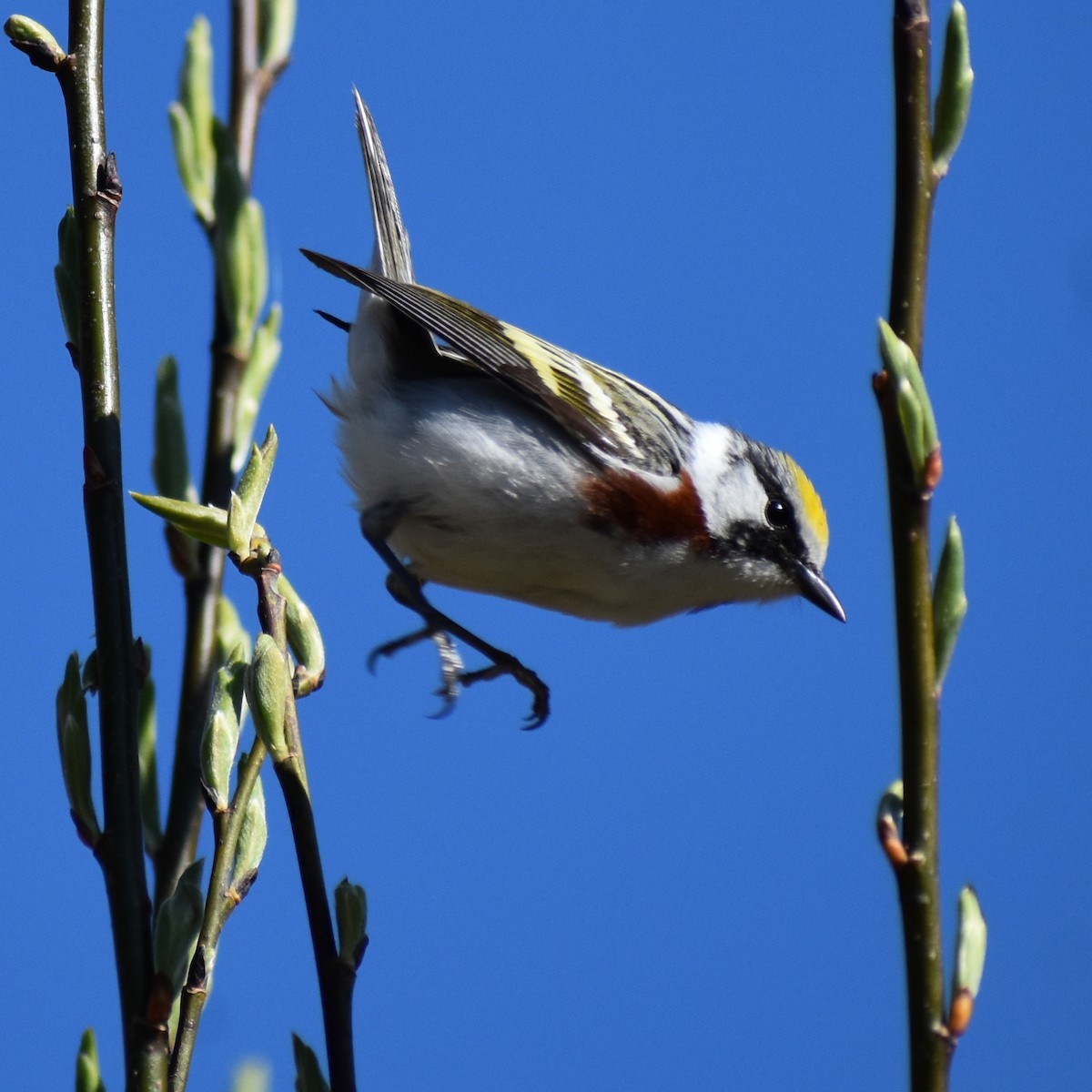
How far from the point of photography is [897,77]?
3.71 ft

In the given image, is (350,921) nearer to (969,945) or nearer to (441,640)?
(969,945)

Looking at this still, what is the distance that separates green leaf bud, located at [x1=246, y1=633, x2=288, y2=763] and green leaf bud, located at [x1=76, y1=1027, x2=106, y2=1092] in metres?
0.30

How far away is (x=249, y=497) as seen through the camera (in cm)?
129

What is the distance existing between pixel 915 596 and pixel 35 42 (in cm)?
100

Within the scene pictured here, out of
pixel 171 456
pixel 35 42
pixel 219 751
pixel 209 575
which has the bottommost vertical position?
pixel 219 751

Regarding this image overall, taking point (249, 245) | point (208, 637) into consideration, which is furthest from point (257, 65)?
point (208, 637)

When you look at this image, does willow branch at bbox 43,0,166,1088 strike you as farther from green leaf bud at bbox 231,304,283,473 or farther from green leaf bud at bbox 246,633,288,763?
green leaf bud at bbox 231,304,283,473

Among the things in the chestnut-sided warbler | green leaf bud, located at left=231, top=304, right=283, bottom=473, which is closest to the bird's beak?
the chestnut-sided warbler

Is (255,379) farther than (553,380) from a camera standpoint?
No

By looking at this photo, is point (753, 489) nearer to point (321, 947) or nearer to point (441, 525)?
point (441, 525)

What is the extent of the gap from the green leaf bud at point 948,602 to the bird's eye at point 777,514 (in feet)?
6.19

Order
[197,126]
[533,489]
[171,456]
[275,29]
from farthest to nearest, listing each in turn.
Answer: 1. [533,489]
2. [275,29]
3. [197,126]
4. [171,456]

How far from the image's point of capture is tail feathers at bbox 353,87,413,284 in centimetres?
343

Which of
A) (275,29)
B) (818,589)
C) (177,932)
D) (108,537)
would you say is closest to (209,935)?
(177,932)
